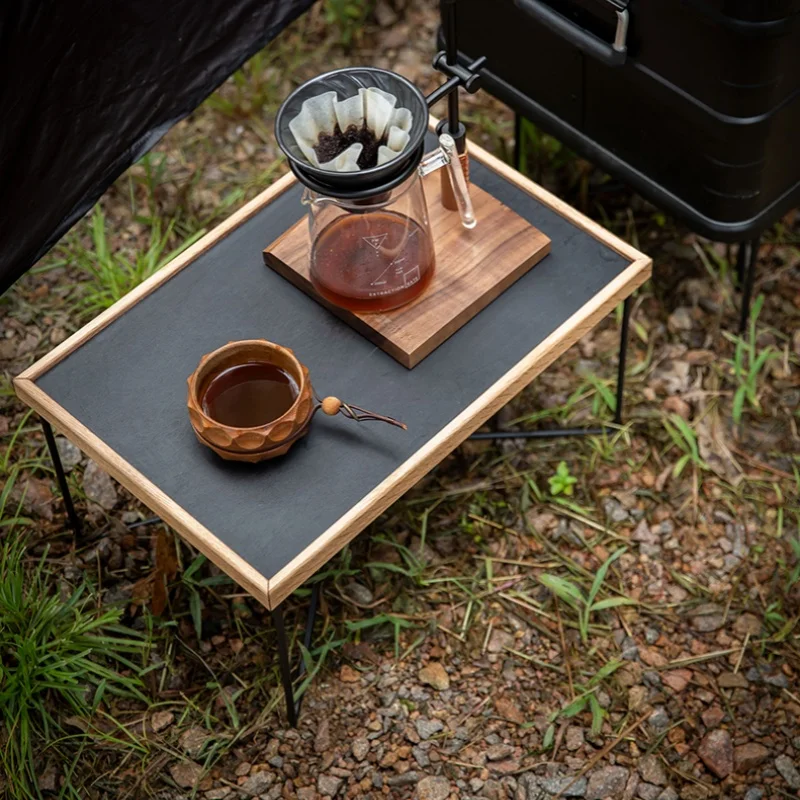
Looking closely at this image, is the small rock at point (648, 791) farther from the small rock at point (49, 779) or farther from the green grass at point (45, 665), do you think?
the small rock at point (49, 779)

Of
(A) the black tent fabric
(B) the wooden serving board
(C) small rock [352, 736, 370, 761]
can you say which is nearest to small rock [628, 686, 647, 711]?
(C) small rock [352, 736, 370, 761]

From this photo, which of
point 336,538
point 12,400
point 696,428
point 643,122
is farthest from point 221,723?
point 643,122

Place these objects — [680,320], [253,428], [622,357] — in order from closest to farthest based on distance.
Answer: [253,428]
[622,357]
[680,320]

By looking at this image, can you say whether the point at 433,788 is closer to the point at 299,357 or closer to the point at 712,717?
the point at 712,717

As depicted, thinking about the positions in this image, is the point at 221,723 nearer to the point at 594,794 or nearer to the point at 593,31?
the point at 594,794

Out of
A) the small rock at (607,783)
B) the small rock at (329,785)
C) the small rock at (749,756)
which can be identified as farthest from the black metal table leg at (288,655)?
the small rock at (749,756)

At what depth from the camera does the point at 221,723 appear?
79.8 inches

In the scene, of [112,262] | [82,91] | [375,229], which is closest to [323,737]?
[375,229]

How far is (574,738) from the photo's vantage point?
2018 mm

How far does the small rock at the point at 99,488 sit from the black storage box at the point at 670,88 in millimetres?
1045

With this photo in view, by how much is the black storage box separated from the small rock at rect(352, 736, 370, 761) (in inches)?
41.6

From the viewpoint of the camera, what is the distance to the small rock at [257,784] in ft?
6.41

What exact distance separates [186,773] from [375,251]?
89cm

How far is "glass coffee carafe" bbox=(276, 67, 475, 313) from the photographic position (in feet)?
5.97
